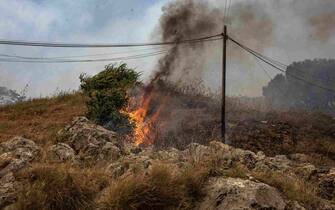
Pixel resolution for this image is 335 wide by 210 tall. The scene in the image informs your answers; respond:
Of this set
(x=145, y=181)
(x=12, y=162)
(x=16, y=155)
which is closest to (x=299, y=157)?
(x=16, y=155)

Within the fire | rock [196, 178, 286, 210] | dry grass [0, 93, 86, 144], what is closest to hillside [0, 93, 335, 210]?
rock [196, 178, 286, 210]

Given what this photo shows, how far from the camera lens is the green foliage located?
2194cm

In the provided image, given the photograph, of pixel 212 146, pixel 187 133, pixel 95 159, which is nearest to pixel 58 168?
pixel 95 159

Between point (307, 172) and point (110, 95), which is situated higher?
point (110, 95)

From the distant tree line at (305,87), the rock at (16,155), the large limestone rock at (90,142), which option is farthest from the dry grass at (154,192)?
the distant tree line at (305,87)

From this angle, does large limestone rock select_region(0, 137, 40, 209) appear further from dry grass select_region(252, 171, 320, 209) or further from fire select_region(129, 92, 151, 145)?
fire select_region(129, 92, 151, 145)

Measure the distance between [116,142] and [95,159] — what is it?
159cm

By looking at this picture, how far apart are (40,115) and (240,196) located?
21604 mm

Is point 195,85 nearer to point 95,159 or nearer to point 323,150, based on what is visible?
point 323,150

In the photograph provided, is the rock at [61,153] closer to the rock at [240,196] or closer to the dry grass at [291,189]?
the rock at [240,196]

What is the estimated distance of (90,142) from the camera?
12.8 m

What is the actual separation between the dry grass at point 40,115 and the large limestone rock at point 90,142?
3972 mm

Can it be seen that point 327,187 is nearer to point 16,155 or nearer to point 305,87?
point 16,155

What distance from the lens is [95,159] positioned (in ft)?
38.0
